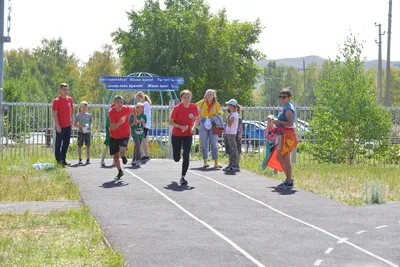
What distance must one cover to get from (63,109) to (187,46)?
47.4 metres

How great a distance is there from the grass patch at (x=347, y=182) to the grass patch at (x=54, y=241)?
4.83 metres

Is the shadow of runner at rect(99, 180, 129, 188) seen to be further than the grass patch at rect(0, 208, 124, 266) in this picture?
Yes

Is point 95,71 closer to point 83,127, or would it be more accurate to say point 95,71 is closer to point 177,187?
point 83,127

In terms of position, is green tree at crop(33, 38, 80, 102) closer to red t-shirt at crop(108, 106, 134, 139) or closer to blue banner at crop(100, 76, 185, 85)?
blue banner at crop(100, 76, 185, 85)

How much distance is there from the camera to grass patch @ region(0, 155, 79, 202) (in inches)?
516

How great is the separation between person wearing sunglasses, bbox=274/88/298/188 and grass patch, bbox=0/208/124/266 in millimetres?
4811

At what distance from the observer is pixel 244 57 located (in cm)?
7288

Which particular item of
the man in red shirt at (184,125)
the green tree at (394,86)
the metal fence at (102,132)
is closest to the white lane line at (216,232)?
the man in red shirt at (184,125)

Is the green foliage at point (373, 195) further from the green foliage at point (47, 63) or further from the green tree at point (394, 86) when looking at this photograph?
the green tree at point (394, 86)

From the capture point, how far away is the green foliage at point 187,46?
63.7 meters

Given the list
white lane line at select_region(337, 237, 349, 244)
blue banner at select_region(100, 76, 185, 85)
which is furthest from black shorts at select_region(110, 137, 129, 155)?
blue banner at select_region(100, 76, 185, 85)

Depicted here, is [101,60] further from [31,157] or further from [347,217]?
[347,217]

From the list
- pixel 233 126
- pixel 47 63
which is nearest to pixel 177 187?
pixel 233 126

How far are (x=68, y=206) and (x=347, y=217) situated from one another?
393 centimetres
